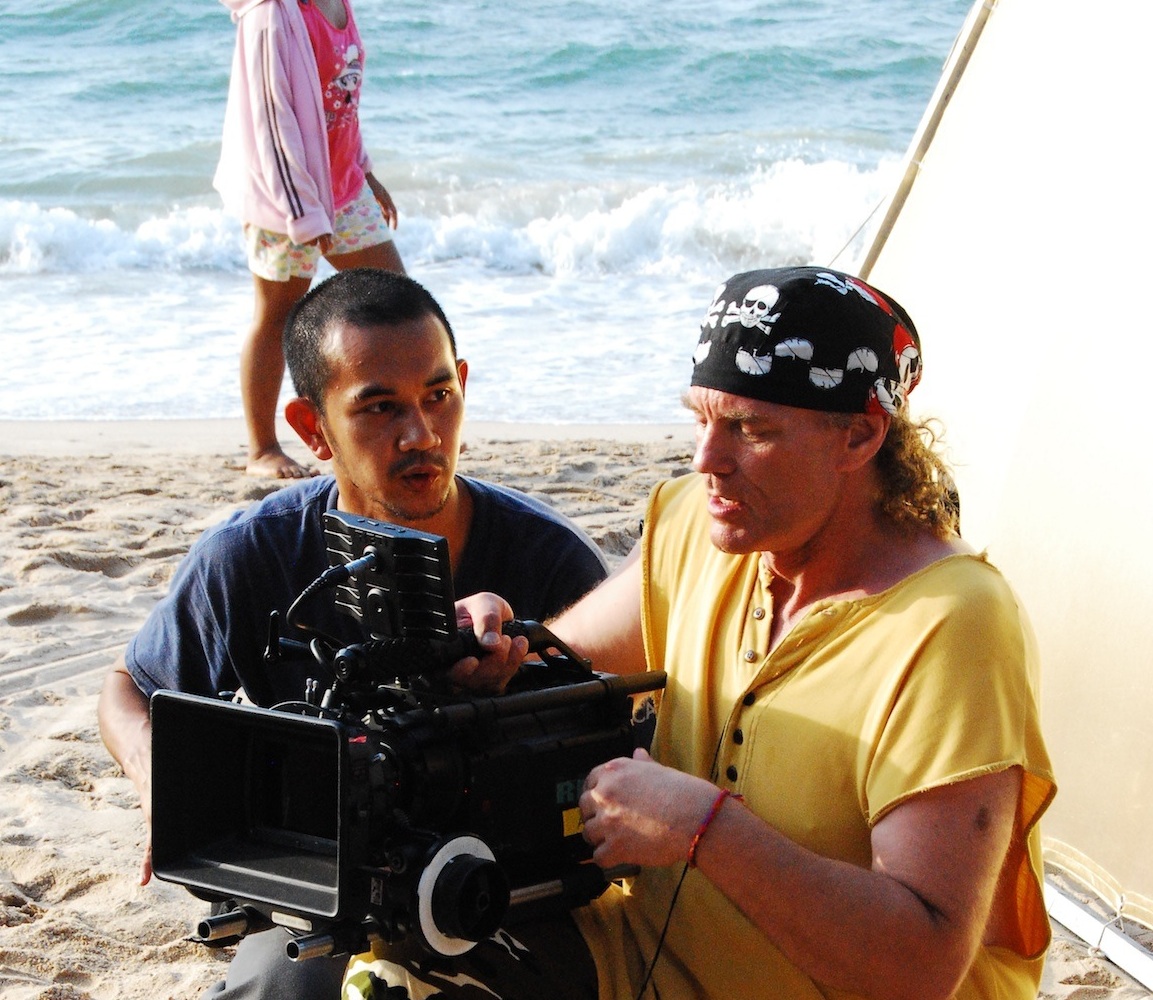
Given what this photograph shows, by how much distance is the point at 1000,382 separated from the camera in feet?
9.70

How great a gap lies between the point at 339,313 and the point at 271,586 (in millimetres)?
441

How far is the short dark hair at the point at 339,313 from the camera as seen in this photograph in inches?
89.2

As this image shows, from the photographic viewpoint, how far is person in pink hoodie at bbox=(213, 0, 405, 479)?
15.0ft

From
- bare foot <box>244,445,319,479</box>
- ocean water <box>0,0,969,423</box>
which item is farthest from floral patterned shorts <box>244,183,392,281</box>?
ocean water <box>0,0,969,423</box>

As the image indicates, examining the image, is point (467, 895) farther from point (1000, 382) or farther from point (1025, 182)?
point (1025, 182)

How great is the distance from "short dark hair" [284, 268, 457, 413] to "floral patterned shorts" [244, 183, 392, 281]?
229cm

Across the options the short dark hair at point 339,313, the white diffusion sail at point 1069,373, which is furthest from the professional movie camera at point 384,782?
the white diffusion sail at point 1069,373

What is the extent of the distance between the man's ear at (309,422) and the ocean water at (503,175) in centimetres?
230

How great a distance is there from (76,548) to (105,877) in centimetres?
194

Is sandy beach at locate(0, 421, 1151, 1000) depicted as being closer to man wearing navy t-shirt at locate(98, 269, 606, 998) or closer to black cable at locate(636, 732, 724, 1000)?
man wearing navy t-shirt at locate(98, 269, 606, 998)

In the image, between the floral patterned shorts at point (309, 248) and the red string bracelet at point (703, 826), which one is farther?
the floral patterned shorts at point (309, 248)

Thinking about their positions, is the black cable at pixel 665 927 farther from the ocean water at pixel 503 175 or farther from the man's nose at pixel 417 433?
the ocean water at pixel 503 175

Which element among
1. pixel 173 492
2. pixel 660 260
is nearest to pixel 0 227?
pixel 660 260

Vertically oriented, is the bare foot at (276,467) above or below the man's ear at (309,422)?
below
